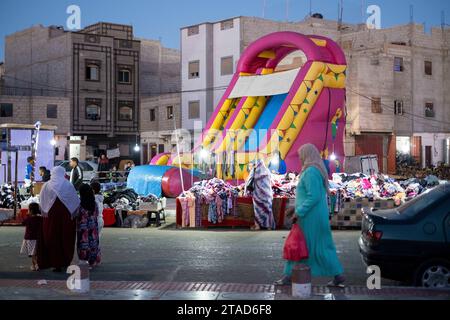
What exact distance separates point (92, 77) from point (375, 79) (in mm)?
21191

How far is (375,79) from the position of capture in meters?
43.7

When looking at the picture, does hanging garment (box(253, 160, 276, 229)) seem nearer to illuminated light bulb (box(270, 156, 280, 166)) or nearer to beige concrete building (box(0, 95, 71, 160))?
illuminated light bulb (box(270, 156, 280, 166))

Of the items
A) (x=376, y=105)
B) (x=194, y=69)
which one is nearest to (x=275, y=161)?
(x=376, y=105)

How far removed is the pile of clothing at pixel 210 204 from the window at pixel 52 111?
1322 inches

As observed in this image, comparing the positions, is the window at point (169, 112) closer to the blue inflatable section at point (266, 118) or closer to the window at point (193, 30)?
the window at point (193, 30)

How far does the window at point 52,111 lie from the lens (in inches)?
1890

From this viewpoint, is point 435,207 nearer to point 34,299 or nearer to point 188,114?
point 34,299

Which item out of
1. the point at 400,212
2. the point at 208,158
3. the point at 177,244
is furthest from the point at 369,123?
the point at 400,212

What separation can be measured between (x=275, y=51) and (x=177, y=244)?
16.0 m

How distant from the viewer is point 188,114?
48.6 m

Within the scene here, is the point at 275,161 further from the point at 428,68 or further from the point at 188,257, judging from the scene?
the point at 428,68

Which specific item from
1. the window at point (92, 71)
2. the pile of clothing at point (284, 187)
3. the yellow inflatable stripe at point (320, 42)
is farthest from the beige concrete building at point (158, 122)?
the pile of clothing at point (284, 187)

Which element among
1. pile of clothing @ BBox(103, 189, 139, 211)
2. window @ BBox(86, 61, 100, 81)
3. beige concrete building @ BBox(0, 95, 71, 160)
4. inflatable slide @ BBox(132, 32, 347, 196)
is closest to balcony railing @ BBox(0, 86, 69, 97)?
beige concrete building @ BBox(0, 95, 71, 160)

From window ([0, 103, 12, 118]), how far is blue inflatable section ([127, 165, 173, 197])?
82.9ft
